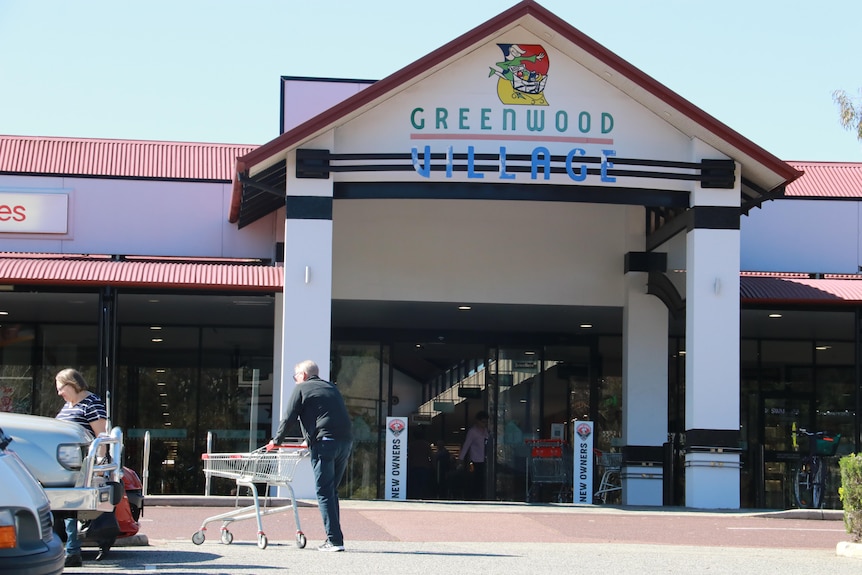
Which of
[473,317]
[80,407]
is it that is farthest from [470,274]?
[80,407]

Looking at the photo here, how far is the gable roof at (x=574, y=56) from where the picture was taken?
62.7ft

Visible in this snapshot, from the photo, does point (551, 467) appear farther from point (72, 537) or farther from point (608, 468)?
point (72, 537)

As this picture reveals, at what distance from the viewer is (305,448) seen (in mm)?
12055

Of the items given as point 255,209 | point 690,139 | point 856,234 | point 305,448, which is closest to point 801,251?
point 856,234

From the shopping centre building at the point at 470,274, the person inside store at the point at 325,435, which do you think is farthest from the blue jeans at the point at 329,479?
the shopping centre building at the point at 470,274

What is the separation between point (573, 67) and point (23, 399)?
13037 mm

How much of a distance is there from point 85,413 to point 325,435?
83.0 inches

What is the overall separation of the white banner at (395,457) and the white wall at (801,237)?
321 inches

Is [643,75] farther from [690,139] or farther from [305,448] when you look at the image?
[305,448]

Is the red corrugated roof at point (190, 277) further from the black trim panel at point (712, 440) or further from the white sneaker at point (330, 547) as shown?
the white sneaker at point (330, 547)

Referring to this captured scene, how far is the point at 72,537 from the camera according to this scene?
10.1 metres

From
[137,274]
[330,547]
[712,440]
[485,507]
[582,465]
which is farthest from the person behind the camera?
[137,274]

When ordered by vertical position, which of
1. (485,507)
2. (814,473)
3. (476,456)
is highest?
(476,456)

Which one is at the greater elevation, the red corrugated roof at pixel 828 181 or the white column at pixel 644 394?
the red corrugated roof at pixel 828 181
